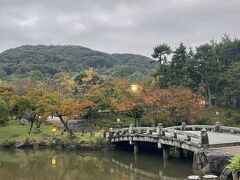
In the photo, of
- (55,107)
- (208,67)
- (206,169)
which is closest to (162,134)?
(206,169)

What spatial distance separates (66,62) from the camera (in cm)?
14938

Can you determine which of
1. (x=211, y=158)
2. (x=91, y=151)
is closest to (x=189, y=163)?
(x=211, y=158)

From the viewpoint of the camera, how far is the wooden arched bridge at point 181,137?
29.3 m

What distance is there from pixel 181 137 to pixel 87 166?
8.52m

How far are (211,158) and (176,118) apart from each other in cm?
2349

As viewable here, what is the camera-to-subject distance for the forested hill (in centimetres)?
12288

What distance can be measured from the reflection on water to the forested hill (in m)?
68.4

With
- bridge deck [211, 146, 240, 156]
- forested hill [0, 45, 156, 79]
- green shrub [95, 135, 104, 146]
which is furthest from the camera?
forested hill [0, 45, 156, 79]

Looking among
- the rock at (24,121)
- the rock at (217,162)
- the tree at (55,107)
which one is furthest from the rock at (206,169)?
the rock at (24,121)

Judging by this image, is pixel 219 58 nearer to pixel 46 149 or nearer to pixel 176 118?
pixel 176 118

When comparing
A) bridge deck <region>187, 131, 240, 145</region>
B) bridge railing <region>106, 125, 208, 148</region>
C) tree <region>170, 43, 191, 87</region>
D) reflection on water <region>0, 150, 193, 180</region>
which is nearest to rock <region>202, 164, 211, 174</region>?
reflection on water <region>0, 150, 193, 180</region>

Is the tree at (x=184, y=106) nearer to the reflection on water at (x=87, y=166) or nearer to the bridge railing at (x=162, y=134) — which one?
the bridge railing at (x=162, y=134)

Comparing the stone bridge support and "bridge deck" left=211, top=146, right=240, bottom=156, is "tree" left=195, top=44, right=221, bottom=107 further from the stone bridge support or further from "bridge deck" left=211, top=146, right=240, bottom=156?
"bridge deck" left=211, top=146, right=240, bottom=156

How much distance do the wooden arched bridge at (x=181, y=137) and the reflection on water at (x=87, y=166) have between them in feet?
5.27
